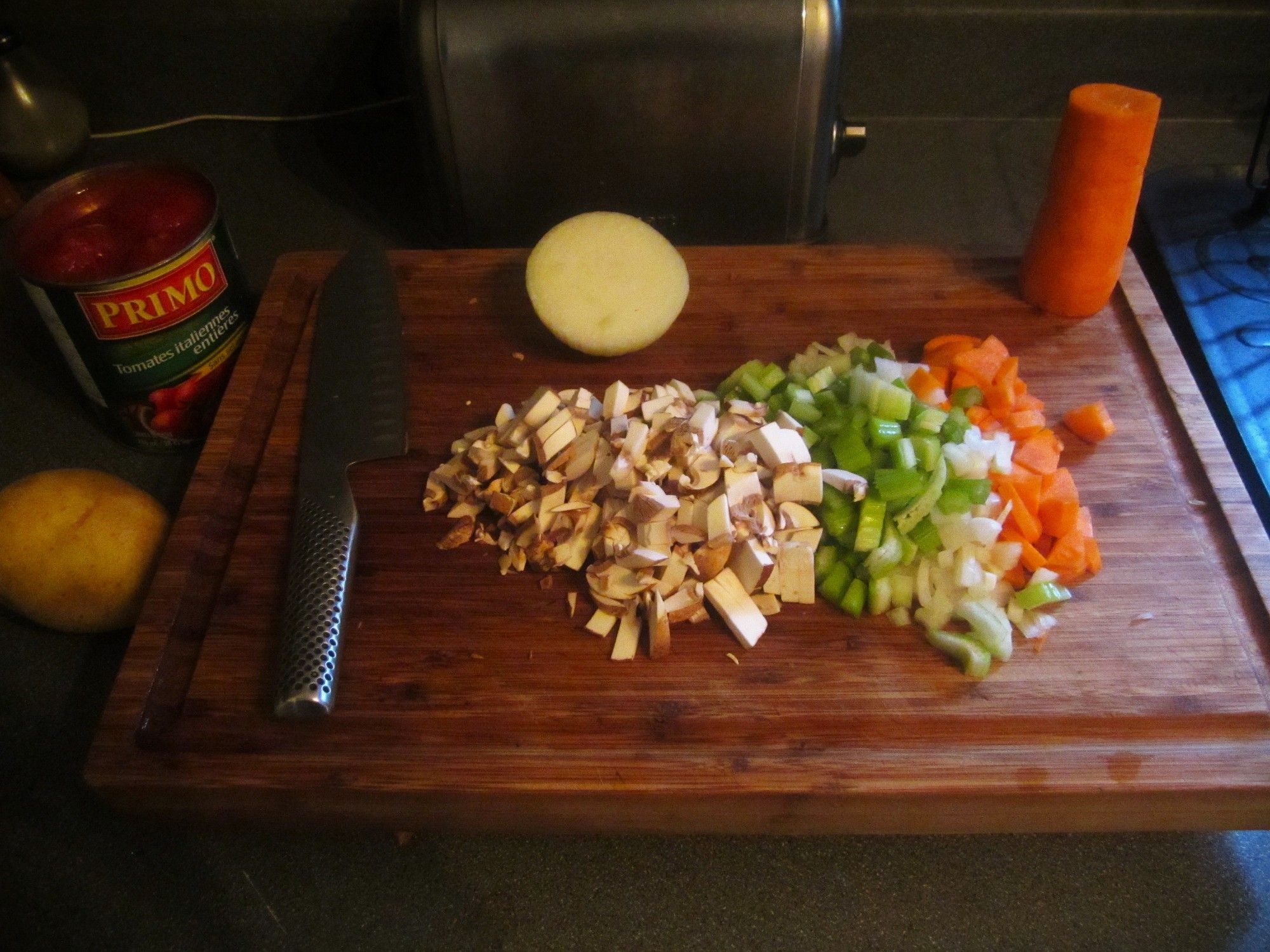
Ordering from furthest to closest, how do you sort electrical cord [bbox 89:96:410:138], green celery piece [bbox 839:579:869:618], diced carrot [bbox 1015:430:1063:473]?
electrical cord [bbox 89:96:410:138]
diced carrot [bbox 1015:430:1063:473]
green celery piece [bbox 839:579:869:618]

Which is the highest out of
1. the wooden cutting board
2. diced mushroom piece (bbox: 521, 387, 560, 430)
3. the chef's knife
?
diced mushroom piece (bbox: 521, 387, 560, 430)

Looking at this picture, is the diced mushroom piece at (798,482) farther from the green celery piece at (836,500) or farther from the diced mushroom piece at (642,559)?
the diced mushroom piece at (642,559)

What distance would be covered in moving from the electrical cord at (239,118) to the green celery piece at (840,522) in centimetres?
112

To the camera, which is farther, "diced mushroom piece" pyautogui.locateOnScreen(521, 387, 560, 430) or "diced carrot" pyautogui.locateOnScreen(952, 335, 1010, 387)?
"diced carrot" pyautogui.locateOnScreen(952, 335, 1010, 387)

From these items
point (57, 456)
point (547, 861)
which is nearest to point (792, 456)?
point (547, 861)

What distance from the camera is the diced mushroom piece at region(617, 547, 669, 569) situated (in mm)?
938

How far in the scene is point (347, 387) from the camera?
1161mm

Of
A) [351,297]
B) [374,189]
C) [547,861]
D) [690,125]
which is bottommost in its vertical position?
[547,861]

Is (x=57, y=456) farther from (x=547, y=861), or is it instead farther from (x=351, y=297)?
(x=547, y=861)

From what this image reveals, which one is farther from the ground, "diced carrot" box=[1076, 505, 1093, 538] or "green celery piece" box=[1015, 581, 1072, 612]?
"diced carrot" box=[1076, 505, 1093, 538]

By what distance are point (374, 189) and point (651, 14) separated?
70 cm

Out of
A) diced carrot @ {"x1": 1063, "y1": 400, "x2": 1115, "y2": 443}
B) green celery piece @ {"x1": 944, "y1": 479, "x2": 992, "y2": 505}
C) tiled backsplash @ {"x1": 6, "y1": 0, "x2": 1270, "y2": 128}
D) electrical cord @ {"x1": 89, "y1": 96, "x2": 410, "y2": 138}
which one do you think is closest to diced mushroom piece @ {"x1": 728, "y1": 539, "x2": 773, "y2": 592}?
green celery piece @ {"x1": 944, "y1": 479, "x2": 992, "y2": 505}

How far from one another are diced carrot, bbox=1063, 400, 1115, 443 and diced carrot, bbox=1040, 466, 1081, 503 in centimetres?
8

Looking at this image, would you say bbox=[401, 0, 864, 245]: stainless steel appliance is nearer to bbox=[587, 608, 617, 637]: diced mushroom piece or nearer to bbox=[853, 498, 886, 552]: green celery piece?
bbox=[853, 498, 886, 552]: green celery piece
